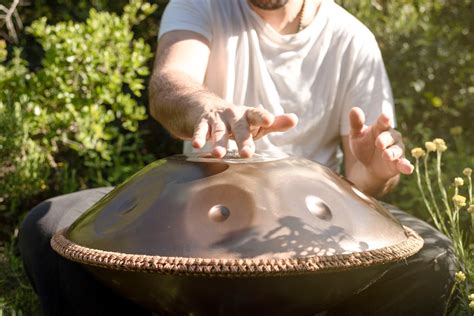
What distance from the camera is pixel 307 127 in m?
2.37

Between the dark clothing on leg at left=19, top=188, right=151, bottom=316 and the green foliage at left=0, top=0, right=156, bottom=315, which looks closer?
the dark clothing on leg at left=19, top=188, right=151, bottom=316

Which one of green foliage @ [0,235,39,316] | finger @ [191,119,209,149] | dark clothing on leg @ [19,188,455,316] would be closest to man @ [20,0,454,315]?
dark clothing on leg @ [19,188,455,316]

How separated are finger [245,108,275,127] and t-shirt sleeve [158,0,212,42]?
766 mm

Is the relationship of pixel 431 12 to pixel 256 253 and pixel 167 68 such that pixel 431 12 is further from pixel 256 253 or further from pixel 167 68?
pixel 256 253

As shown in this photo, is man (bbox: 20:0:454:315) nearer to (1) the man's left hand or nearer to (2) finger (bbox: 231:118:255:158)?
(1) the man's left hand

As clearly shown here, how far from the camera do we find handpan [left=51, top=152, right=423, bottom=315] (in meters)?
1.46

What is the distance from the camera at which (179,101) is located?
1919mm

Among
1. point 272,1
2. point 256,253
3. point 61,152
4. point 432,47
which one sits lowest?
point 61,152

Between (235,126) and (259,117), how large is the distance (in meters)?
0.05

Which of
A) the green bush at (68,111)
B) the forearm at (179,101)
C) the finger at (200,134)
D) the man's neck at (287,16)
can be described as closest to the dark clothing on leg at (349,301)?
the forearm at (179,101)

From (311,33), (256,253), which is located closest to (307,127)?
(311,33)

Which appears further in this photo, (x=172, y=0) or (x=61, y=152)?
(x=61, y=152)

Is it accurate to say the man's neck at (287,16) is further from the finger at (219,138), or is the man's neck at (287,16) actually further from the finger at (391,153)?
the finger at (219,138)

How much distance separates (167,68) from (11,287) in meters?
0.99
